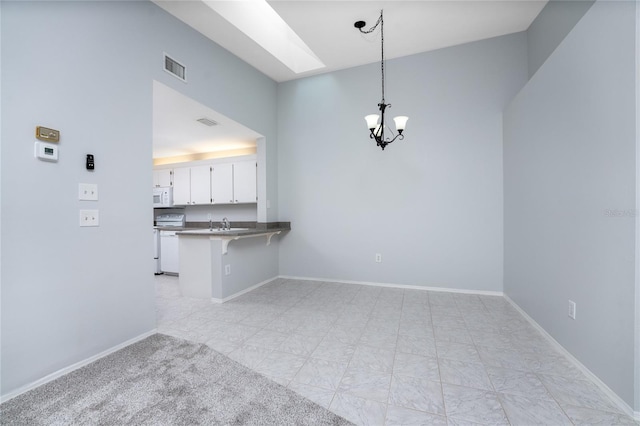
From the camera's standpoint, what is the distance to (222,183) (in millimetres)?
4824

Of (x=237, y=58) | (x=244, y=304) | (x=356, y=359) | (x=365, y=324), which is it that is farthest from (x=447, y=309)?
(x=237, y=58)

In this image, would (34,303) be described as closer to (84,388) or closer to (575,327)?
(84,388)

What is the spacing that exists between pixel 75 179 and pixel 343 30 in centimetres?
317

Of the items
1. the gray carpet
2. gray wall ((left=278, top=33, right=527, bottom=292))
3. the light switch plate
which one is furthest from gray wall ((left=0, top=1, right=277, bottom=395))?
gray wall ((left=278, top=33, right=527, bottom=292))

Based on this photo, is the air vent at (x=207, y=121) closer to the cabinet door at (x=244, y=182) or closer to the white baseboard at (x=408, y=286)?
the cabinet door at (x=244, y=182)

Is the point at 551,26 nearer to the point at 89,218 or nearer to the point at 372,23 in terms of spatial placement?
the point at 372,23

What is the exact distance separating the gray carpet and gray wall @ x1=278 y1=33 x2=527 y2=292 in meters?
2.63

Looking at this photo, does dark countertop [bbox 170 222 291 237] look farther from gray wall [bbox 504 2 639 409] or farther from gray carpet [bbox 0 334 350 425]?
gray wall [bbox 504 2 639 409]

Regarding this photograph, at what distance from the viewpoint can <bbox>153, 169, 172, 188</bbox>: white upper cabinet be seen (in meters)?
5.37

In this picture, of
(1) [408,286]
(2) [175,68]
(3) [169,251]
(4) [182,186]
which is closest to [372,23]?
(2) [175,68]

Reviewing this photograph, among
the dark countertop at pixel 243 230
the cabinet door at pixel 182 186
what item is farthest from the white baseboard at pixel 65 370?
the cabinet door at pixel 182 186

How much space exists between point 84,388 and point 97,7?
108 inches

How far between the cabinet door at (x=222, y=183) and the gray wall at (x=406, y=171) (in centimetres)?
95

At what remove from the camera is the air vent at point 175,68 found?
265cm
